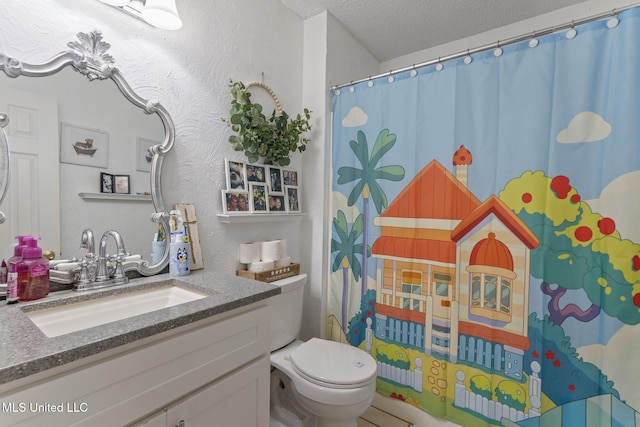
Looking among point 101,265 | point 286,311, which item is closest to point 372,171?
point 286,311

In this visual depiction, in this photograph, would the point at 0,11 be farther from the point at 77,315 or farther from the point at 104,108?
the point at 77,315

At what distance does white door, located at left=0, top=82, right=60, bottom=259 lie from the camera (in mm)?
942

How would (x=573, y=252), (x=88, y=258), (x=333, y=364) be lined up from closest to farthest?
(x=88, y=258)
(x=573, y=252)
(x=333, y=364)

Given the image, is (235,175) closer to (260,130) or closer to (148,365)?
(260,130)

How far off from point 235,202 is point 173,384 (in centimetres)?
92

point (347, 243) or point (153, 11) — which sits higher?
point (153, 11)

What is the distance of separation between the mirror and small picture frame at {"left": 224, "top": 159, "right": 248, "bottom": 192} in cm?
30

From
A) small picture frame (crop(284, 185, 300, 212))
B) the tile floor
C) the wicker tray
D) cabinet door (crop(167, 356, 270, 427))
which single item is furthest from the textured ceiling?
the tile floor

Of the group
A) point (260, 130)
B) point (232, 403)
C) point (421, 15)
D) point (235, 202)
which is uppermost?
point (421, 15)

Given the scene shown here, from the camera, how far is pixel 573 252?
1287mm

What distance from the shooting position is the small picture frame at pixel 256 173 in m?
1.65

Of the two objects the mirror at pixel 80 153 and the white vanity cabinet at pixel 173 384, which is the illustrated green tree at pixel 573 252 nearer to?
the white vanity cabinet at pixel 173 384

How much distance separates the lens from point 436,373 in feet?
5.23

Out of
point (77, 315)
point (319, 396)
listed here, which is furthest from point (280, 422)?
point (77, 315)
